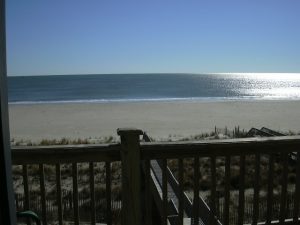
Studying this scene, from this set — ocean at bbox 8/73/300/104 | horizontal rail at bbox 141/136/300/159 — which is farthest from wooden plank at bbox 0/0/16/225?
ocean at bbox 8/73/300/104

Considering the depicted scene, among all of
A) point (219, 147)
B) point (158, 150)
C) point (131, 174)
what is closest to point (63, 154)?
point (131, 174)

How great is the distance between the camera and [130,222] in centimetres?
288

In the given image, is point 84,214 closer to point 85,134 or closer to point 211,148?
point 211,148

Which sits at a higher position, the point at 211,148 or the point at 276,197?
the point at 211,148

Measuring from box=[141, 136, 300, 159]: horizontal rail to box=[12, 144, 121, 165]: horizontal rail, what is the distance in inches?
10.7

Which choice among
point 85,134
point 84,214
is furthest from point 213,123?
point 84,214

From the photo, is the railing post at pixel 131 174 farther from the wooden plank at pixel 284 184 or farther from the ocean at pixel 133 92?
the ocean at pixel 133 92

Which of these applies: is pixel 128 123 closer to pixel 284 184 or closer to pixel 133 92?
pixel 284 184

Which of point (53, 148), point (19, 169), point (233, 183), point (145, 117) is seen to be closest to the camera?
point (53, 148)

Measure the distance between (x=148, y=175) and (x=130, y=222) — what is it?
37cm

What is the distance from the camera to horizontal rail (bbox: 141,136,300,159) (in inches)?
113

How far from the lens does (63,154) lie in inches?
109

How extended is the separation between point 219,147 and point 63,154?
3.72 feet

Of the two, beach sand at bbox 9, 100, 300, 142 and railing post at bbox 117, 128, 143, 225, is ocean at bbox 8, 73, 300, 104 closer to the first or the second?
beach sand at bbox 9, 100, 300, 142
